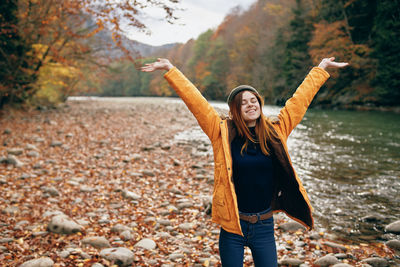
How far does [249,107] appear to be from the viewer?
99.3 inches

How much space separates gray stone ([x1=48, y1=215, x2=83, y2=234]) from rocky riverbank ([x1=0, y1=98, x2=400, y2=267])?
0.02 metres

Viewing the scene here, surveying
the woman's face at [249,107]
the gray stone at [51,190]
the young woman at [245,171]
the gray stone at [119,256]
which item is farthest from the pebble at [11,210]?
the woman's face at [249,107]

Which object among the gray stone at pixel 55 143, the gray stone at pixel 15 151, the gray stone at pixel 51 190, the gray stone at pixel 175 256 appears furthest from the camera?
the gray stone at pixel 55 143

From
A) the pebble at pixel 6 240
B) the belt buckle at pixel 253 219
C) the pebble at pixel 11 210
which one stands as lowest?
the pebble at pixel 11 210

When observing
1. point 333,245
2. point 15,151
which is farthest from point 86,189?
point 333,245

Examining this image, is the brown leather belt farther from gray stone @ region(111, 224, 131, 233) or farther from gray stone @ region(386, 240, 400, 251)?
gray stone @ region(386, 240, 400, 251)

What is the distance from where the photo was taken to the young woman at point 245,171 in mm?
2404

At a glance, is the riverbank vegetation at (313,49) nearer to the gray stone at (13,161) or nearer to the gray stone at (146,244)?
the gray stone at (13,161)

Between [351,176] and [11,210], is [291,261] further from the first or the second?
[351,176]

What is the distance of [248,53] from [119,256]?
594 inches

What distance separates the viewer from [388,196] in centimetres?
671

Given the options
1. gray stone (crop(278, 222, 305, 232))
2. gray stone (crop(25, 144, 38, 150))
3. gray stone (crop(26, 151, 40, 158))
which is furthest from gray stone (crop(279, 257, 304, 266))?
gray stone (crop(25, 144, 38, 150))

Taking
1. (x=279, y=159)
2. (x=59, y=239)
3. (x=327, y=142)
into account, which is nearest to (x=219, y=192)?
(x=279, y=159)

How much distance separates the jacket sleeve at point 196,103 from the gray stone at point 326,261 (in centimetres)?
277
